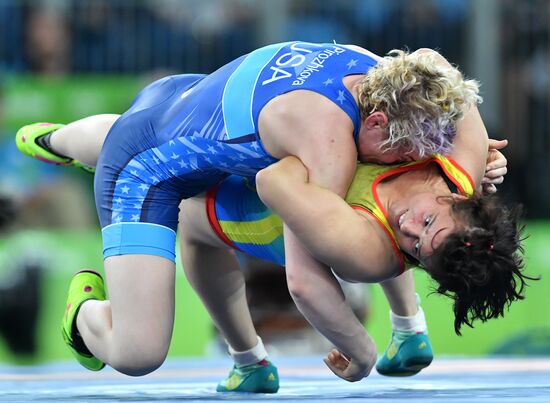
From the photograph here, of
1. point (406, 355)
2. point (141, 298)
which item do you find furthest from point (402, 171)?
point (141, 298)

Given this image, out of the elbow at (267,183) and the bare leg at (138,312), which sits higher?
the elbow at (267,183)

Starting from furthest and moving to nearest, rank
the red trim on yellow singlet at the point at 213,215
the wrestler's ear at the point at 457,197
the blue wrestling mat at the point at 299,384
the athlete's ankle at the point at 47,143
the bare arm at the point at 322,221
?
the athlete's ankle at the point at 47,143, the red trim on yellow singlet at the point at 213,215, the blue wrestling mat at the point at 299,384, the wrestler's ear at the point at 457,197, the bare arm at the point at 322,221

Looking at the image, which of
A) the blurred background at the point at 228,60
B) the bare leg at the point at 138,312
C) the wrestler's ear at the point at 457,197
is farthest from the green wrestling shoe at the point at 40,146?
the blurred background at the point at 228,60

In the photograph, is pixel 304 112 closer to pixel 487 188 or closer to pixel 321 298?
pixel 321 298

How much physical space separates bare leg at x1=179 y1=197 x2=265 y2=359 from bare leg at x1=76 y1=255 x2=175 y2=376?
1.19ft

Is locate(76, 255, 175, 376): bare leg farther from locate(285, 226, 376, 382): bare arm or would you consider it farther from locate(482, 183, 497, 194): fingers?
locate(482, 183, 497, 194): fingers

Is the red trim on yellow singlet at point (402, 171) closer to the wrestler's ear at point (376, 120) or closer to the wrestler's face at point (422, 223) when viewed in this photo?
the wrestler's face at point (422, 223)

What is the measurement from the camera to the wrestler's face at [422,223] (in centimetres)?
420

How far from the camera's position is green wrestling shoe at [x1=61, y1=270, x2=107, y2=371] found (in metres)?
A: 4.97

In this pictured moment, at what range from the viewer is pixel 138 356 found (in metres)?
4.69

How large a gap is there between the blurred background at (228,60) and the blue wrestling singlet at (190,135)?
9.01 feet

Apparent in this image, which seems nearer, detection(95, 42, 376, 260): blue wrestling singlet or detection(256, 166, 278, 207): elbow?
detection(256, 166, 278, 207): elbow

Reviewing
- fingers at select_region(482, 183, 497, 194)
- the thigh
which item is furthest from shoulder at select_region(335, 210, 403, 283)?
the thigh

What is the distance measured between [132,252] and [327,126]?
0.92 m
